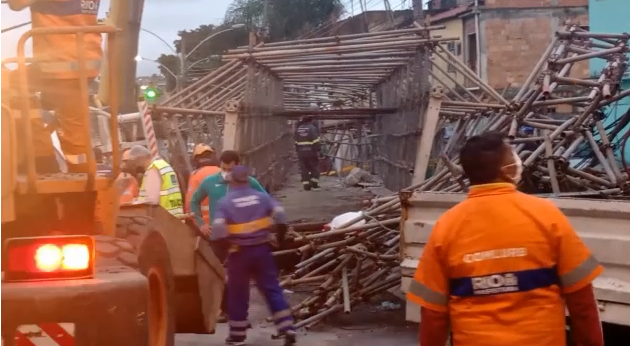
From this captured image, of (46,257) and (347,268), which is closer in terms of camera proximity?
(46,257)

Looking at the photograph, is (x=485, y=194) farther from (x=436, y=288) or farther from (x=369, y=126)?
(x=369, y=126)

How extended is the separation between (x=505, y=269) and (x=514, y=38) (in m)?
33.4

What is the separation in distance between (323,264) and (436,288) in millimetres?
5674

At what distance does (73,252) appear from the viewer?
3922 millimetres

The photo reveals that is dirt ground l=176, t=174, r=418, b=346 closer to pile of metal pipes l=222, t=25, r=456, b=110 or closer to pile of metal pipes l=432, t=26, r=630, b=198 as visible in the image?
pile of metal pipes l=432, t=26, r=630, b=198

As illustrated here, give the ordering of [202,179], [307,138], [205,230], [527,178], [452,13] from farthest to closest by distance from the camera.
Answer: [452,13], [307,138], [202,179], [205,230], [527,178]

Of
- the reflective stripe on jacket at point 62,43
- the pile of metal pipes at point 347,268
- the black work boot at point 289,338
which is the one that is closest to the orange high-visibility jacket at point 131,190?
the pile of metal pipes at point 347,268

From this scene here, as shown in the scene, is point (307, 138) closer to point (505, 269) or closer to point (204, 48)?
point (505, 269)

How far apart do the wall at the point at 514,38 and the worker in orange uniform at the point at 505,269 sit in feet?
105

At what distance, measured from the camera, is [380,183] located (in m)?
21.4

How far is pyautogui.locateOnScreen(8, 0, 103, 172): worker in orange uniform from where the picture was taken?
4.91 metres

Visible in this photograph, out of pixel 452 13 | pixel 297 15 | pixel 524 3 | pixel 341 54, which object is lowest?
pixel 341 54

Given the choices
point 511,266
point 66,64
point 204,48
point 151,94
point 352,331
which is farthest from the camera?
point 204,48

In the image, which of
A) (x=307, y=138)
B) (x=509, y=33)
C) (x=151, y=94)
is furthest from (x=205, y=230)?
(x=509, y=33)
